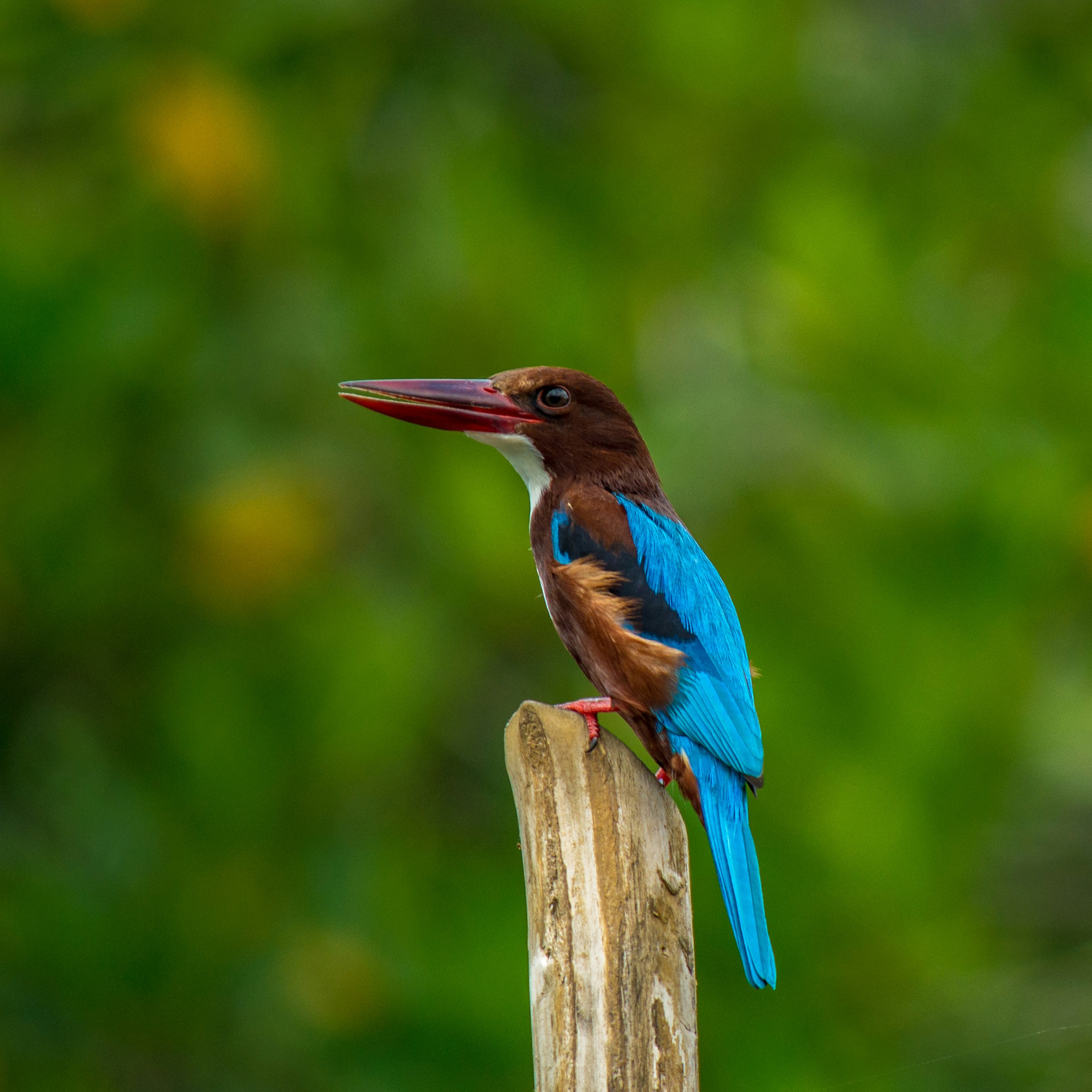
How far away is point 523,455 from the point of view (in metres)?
2.90

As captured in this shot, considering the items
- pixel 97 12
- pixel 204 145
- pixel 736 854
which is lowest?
pixel 736 854

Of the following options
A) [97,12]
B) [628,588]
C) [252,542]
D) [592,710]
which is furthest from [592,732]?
[97,12]

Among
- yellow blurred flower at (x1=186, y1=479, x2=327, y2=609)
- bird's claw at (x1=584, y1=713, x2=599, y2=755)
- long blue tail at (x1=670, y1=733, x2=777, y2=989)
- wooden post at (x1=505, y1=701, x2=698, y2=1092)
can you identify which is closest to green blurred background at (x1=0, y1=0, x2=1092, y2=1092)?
yellow blurred flower at (x1=186, y1=479, x2=327, y2=609)

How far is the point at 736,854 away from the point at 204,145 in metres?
3.81

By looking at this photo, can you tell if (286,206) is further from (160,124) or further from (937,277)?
(937,277)

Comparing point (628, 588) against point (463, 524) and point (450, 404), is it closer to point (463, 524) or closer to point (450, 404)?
point (450, 404)

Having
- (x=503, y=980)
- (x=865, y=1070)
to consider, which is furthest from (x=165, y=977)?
(x=865, y=1070)

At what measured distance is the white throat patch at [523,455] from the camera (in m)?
2.84

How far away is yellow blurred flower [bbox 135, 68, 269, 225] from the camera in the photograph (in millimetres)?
5160

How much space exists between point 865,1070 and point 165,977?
2.53 metres

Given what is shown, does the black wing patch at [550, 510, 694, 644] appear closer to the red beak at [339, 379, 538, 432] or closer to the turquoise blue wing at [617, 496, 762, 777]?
the turquoise blue wing at [617, 496, 762, 777]

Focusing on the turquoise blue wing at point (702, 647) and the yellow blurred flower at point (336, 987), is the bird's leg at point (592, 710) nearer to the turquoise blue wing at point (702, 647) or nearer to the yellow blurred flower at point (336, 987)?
the turquoise blue wing at point (702, 647)

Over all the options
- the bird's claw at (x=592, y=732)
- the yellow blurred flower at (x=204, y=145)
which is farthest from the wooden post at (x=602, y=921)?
the yellow blurred flower at (x=204, y=145)

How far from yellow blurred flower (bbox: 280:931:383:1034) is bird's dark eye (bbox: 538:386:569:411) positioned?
283cm
